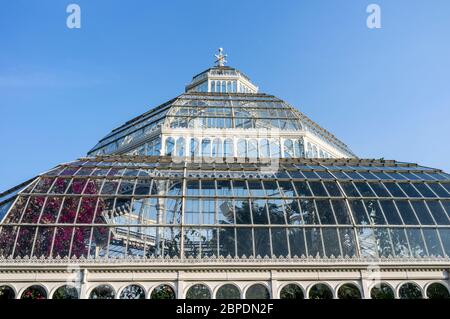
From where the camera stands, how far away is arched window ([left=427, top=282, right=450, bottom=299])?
22828 millimetres

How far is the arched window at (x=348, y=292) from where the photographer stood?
2236cm

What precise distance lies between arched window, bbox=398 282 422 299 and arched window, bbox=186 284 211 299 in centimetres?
995

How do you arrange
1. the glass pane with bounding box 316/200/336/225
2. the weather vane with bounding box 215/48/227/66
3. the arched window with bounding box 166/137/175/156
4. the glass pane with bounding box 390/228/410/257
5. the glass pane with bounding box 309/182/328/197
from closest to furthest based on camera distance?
1. the glass pane with bounding box 390/228/410/257
2. the glass pane with bounding box 316/200/336/225
3. the glass pane with bounding box 309/182/328/197
4. the arched window with bounding box 166/137/175/156
5. the weather vane with bounding box 215/48/227/66

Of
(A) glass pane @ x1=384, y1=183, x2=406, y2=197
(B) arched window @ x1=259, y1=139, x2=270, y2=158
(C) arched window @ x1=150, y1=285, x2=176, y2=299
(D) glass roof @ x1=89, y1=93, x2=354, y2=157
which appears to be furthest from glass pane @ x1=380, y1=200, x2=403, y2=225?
(D) glass roof @ x1=89, y1=93, x2=354, y2=157

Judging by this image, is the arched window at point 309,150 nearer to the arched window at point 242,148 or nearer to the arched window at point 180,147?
the arched window at point 242,148

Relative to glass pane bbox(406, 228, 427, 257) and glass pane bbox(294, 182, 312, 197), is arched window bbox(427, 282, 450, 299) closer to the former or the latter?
glass pane bbox(406, 228, 427, 257)

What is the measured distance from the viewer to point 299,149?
38.3 m

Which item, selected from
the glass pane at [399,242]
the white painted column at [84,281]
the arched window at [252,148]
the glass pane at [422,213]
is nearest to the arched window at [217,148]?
the arched window at [252,148]

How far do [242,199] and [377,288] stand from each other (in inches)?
334

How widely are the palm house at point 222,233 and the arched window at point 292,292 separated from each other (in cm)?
5

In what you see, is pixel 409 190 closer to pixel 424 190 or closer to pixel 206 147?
pixel 424 190

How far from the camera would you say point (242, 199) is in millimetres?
24766

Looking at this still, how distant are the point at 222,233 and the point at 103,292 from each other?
6595 mm
